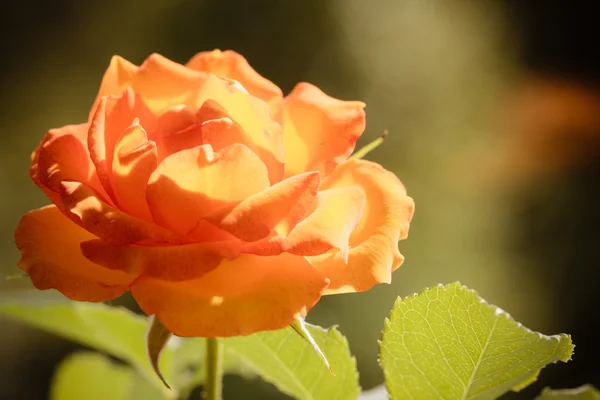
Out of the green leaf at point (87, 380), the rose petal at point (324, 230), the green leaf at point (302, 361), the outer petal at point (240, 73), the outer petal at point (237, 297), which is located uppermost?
the outer petal at point (240, 73)

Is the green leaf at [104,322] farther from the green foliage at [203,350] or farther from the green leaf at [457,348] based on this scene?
the green leaf at [457,348]

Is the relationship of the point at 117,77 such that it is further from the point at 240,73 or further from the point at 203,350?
the point at 203,350

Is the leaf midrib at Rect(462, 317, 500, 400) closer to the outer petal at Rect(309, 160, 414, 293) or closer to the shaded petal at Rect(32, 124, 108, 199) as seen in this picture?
the outer petal at Rect(309, 160, 414, 293)

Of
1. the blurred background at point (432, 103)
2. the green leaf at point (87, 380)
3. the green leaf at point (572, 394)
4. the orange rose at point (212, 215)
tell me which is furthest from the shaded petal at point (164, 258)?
the blurred background at point (432, 103)

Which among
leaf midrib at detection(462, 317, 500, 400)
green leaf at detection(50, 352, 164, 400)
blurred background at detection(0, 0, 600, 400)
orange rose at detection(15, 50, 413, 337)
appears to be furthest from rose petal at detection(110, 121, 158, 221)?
blurred background at detection(0, 0, 600, 400)

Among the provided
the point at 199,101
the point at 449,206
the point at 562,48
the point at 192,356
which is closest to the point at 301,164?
the point at 199,101
